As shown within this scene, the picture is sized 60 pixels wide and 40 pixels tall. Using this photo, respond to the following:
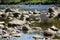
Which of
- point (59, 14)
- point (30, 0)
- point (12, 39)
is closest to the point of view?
point (12, 39)

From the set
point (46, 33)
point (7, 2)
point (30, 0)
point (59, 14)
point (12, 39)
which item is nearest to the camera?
point (12, 39)

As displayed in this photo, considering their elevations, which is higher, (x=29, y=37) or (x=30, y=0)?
(x=30, y=0)

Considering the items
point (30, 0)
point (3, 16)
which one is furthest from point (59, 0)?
point (3, 16)

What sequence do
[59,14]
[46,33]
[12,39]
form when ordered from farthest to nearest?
[59,14]
[46,33]
[12,39]

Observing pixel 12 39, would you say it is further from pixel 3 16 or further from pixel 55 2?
pixel 55 2

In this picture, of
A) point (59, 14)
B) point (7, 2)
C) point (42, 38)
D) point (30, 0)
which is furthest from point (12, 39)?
point (30, 0)

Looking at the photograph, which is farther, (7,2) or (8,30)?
(7,2)

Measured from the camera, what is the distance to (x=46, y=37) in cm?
2261

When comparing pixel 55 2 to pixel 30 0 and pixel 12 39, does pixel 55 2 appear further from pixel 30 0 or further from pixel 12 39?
pixel 12 39

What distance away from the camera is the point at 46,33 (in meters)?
23.4

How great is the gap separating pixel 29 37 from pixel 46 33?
4.79ft

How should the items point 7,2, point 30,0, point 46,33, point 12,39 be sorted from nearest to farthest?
1. point 12,39
2. point 46,33
3. point 7,2
4. point 30,0

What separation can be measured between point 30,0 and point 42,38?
111 m

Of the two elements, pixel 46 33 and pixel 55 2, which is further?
pixel 55 2
